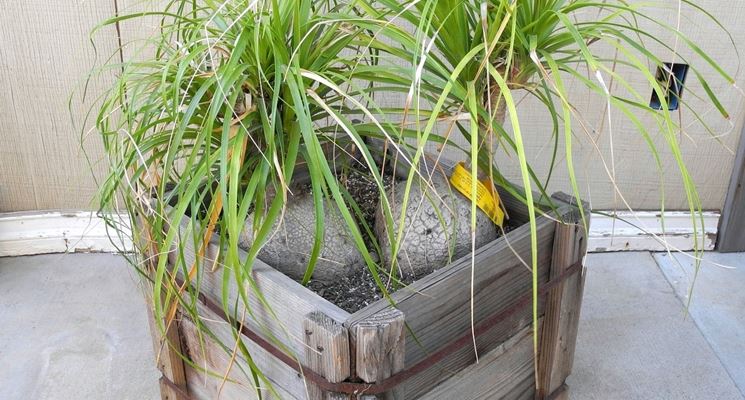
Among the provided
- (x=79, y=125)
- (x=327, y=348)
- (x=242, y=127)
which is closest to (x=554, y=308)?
(x=327, y=348)

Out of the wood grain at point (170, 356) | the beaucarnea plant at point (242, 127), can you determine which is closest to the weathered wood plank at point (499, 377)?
the beaucarnea plant at point (242, 127)

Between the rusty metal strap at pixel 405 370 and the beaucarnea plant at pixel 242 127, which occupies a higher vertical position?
the beaucarnea plant at pixel 242 127

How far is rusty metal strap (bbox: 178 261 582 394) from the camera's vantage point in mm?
767

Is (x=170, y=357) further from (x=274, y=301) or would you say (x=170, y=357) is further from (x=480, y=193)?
(x=480, y=193)

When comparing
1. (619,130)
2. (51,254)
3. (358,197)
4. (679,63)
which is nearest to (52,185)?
(51,254)

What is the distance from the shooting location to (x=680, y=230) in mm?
1742

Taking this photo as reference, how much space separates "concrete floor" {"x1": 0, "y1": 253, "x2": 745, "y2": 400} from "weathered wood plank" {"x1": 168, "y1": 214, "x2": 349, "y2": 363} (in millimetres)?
449

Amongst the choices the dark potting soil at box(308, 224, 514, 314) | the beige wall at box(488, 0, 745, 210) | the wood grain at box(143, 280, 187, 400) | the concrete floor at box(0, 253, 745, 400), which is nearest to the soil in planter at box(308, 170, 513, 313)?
the dark potting soil at box(308, 224, 514, 314)

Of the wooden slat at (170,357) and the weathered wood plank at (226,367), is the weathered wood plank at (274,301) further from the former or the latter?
the wooden slat at (170,357)

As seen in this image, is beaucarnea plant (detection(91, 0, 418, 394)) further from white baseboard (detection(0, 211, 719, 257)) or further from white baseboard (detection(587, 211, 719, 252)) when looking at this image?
white baseboard (detection(587, 211, 719, 252))

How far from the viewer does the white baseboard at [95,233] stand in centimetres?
165

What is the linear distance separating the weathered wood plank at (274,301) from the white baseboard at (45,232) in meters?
0.84

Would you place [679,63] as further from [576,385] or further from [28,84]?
[28,84]

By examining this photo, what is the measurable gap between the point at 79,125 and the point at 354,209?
913 mm
